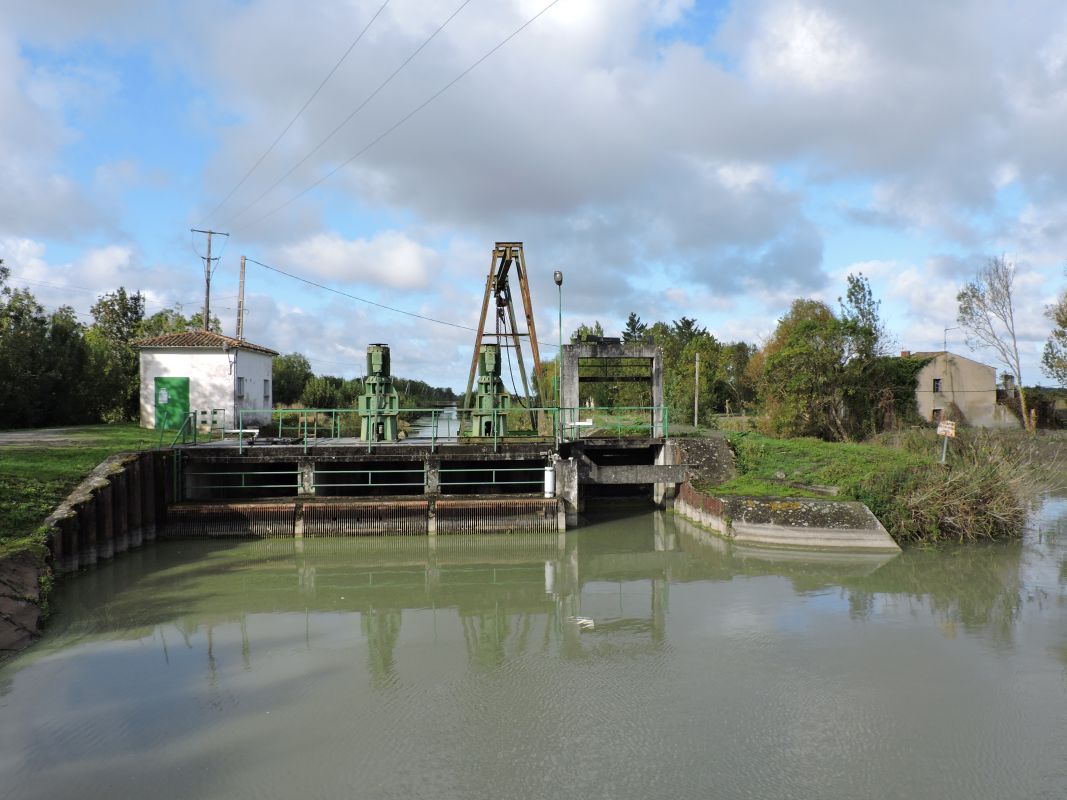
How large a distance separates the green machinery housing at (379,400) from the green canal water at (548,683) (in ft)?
19.7

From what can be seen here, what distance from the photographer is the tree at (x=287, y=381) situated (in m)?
46.1

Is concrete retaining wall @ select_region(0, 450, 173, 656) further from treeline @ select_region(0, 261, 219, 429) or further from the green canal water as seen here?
treeline @ select_region(0, 261, 219, 429)

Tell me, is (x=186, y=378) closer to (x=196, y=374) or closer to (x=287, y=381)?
(x=196, y=374)

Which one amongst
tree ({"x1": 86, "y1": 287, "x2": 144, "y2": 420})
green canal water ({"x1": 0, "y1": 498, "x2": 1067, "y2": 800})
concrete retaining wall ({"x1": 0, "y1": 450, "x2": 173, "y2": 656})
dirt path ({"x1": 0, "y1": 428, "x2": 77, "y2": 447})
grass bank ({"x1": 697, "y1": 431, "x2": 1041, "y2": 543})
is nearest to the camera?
green canal water ({"x1": 0, "y1": 498, "x2": 1067, "y2": 800})

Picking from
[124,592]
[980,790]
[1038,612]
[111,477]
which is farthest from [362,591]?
[1038,612]

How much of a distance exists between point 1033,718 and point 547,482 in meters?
11.3

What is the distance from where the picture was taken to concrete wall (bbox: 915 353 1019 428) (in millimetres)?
35031

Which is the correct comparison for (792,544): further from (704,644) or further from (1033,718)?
(1033,718)

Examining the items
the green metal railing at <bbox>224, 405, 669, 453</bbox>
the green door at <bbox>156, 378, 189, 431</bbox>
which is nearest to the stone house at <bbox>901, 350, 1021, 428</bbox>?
the green metal railing at <bbox>224, 405, 669, 453</bbox>

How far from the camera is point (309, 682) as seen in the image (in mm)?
8031

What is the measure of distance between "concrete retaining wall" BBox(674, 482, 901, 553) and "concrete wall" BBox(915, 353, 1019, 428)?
23.8m

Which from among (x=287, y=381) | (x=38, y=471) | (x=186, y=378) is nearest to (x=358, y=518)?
(x=38, y=471)

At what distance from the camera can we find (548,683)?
26.5 feet

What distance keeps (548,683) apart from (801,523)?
8773 mm
